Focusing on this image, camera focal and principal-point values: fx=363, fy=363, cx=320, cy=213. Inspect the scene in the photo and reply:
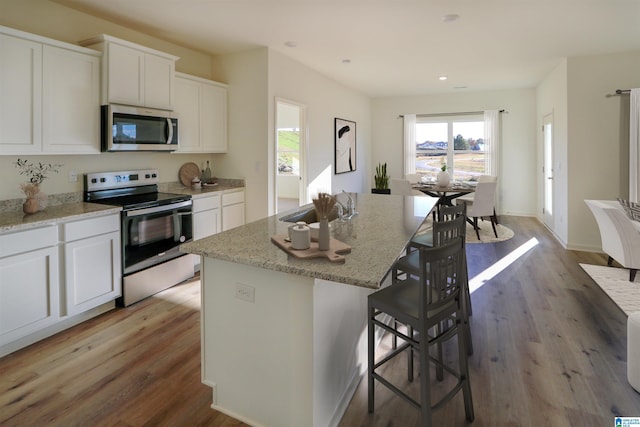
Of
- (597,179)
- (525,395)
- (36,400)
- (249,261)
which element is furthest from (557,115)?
(36,400)

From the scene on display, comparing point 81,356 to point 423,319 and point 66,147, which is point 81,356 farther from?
point 423,319

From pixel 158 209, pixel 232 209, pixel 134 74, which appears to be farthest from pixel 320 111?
pixel 158 209

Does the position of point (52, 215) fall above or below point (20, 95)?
below

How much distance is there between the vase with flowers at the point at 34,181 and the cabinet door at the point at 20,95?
0.29m

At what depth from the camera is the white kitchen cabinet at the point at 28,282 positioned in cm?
241

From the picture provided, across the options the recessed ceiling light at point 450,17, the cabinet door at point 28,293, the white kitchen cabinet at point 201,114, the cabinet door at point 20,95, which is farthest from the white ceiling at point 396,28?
the cabinet door at point 28,293

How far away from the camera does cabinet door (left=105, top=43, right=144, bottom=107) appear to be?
3.24 metres

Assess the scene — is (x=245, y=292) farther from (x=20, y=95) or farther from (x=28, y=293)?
(x=20, y=95)

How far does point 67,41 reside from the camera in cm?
325

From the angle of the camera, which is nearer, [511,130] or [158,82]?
[158,82]

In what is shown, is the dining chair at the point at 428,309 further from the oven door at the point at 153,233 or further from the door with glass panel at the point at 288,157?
the door with glass panel at the point at 288,157

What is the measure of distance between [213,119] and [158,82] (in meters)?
0.92

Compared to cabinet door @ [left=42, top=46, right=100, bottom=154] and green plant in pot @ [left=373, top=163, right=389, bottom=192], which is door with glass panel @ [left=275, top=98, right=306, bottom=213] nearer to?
green plant in pot @ [left=373, top=163, right=389, bottom=192]

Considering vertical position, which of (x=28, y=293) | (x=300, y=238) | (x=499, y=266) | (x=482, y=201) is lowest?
(x=499, y=266)
